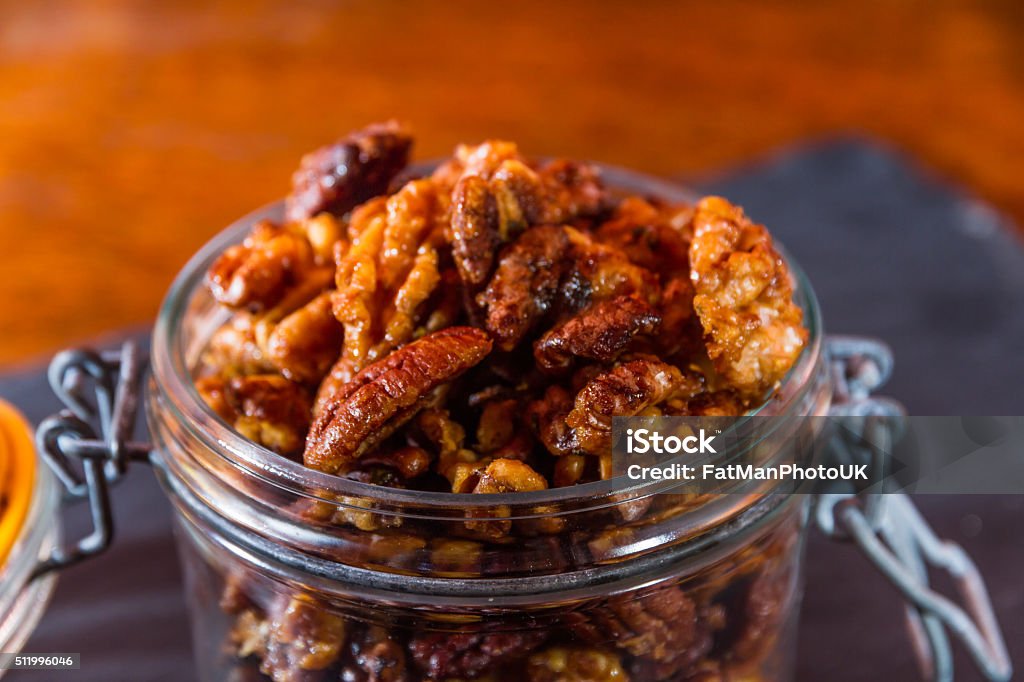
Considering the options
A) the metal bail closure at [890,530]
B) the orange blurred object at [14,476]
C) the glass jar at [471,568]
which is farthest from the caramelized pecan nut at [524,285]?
the orange blurred object at [14,476]

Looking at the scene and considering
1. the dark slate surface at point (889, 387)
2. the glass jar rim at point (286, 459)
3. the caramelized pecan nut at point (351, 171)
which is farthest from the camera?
the dark slate surface at point (889, 387)

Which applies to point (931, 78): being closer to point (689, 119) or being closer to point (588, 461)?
point (689, 119)

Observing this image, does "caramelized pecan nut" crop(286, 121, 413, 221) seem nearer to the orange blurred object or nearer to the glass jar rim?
the glass jar rim

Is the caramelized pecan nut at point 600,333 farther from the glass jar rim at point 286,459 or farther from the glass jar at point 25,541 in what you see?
the glass jar at point 25,541

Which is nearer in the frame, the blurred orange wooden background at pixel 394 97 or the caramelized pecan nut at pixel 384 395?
the caramelized pecan nut at pixel 384 395

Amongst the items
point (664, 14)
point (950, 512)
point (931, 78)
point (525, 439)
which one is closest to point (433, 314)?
point (525, 439)

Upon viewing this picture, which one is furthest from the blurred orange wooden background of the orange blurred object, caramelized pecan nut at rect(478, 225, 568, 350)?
caramelized pecan nut at rect(478, 225, 568, 350)

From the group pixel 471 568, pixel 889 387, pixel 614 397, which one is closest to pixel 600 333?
pixel 614 397
